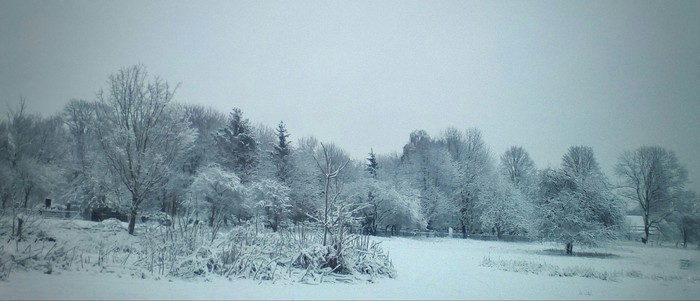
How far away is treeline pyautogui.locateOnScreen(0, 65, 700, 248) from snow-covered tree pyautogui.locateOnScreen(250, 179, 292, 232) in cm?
10

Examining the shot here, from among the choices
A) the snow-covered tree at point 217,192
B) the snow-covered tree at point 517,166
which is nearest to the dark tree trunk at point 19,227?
the snow-covered tree at point 217,192

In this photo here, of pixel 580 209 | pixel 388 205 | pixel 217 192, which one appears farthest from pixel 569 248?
pixel 217 192

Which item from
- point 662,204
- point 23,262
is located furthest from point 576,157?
point 23,262

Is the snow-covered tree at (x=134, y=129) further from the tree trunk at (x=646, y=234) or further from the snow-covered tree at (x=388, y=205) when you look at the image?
the tree trunk at (x=646, y=234)

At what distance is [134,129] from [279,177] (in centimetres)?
1326

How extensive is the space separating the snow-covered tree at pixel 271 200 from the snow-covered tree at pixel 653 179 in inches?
752

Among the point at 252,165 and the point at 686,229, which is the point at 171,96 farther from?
the point at 686,229

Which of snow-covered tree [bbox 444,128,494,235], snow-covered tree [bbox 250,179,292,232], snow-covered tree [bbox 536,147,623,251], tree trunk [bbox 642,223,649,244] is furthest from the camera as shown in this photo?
snow-covered tree [bbox 444,128,494,235]

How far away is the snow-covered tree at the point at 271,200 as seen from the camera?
24047mm

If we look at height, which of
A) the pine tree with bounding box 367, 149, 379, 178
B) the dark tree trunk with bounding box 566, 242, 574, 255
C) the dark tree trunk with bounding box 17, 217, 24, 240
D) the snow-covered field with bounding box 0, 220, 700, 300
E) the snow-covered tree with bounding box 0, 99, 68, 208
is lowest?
the dark tree trunk with bounding box 566, 242, 574, 255

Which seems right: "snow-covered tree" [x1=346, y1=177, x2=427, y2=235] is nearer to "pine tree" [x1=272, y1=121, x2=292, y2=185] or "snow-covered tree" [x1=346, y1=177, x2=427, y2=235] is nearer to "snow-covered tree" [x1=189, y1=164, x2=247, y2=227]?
"pine tree" [x1=272, y1=121, x2=292, y2=185]

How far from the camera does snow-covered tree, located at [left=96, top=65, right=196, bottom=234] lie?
49.8ft

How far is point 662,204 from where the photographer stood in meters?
10.9

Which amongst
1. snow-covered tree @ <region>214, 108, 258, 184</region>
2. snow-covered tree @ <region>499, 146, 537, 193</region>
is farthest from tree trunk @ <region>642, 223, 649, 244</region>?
snow-covered tree @ <region>214, 108, 258, 184</region>
